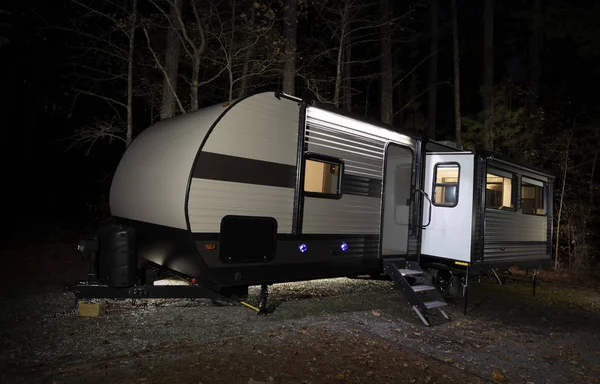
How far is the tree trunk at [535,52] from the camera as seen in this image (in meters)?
18.8

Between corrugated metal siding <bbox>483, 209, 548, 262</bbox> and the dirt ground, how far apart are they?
106 cm

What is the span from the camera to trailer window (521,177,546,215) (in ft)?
31.1

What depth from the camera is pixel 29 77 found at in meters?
24.1

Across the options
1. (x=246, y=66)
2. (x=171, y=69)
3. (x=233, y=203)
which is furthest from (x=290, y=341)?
(x=246, y=66)

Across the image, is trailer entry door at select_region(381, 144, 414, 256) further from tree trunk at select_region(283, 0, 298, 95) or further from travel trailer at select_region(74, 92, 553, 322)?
tree trunk at select_region(283, 0, 298, 95)

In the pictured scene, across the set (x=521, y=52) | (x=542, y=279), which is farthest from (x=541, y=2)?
(x=542, y=279)

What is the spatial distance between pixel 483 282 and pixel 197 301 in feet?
24.5

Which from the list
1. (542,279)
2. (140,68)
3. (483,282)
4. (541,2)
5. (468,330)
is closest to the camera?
(468,330)

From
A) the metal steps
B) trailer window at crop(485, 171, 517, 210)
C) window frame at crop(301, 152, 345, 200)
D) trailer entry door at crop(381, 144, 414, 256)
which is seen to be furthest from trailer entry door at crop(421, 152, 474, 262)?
window frame at crop(301, 152, 345, 200)

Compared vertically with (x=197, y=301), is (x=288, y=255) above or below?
above

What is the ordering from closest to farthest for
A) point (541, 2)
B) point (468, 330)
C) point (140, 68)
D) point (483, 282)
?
point (468, 330), point (483, 282), point (140, 68), point (541, 2)

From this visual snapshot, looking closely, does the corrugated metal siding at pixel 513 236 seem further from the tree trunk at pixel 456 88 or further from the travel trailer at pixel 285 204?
the tree trunk at pixel 456 88

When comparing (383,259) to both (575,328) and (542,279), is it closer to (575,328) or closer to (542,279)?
(575,328)

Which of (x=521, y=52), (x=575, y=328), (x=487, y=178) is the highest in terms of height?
(x=521, y=52)
